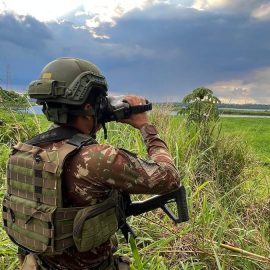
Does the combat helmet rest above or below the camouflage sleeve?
above

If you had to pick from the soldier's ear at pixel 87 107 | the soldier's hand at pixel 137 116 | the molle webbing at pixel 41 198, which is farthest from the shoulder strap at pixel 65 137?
the soldier's hand at pixel 137 116

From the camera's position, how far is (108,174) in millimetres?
1872

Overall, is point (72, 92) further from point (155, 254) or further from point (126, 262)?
point (155, 254)

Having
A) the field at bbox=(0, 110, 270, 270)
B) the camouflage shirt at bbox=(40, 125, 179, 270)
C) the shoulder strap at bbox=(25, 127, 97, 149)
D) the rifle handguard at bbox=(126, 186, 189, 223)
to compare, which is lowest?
the field at bbox=(0, 110, 270, 270)

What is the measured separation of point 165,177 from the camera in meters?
1.97

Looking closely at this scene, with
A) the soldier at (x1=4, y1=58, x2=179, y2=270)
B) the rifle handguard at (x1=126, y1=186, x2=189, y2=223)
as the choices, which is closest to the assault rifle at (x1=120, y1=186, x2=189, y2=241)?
the rifle handguard at (x1=126, y1=186, x2=189, y2=223)

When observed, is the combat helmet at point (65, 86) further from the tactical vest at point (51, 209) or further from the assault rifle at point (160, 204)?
the assault rifle at point (160, 204)

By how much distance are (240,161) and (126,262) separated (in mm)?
4110

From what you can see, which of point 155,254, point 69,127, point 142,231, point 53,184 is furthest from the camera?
point 142,231

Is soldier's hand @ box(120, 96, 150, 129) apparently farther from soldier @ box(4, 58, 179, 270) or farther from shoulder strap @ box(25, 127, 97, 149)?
shoulder strap @ box(25, 127, 97, 149)

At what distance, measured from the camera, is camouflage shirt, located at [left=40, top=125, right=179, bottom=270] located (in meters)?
1.86

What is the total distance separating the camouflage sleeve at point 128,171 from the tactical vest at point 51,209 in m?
0.11

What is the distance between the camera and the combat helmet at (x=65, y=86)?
77.9 inches

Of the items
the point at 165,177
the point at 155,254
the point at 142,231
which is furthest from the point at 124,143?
the point at 165,177
